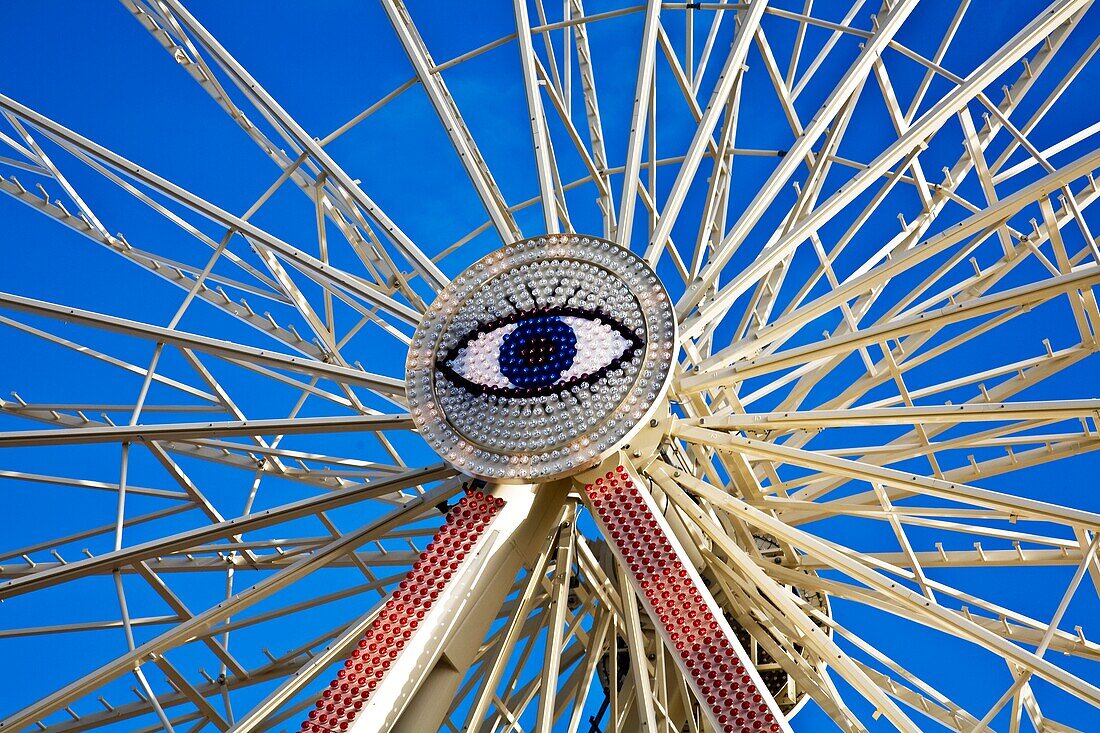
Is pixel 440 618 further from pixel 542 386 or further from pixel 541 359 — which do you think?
pixel 541 359

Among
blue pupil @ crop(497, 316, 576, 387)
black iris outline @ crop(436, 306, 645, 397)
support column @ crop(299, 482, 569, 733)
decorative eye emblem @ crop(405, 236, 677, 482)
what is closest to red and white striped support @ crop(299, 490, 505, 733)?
support column @ crop(299, 482, 569, 733)

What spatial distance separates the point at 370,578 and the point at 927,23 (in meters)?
20.9

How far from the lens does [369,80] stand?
36.7 m

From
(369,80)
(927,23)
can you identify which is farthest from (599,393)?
(369,80)

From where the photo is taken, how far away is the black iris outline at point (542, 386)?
1416cm

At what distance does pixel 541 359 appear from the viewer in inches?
568

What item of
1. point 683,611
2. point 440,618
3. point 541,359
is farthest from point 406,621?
point 541,359

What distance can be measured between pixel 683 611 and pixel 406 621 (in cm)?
242

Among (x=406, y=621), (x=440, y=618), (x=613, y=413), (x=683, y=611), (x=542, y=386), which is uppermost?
(x=542, y=386)

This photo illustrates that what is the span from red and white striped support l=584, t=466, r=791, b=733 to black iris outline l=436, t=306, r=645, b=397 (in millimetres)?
971

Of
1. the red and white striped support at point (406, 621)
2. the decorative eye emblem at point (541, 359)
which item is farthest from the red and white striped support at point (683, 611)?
the red and white striped support at point (406, 621)

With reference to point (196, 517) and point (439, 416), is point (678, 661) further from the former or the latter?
point (196, 517)

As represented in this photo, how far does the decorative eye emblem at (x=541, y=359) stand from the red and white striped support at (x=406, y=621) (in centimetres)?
47

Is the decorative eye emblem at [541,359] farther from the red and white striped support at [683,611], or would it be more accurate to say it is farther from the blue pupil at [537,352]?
the red and white striped support at [683,611]
